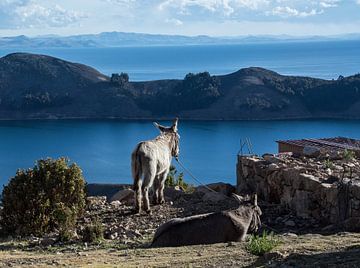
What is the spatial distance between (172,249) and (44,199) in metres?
4.21

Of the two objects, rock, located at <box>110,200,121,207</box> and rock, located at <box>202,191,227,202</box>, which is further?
rock, located at <box>110,200,121,207</box>

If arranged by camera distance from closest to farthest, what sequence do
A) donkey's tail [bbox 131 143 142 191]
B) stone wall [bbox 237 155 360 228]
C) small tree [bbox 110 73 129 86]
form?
stone wall [bbox 237 155 360 228] < donkey's tail [bbox 131 143 142 191] < small tree [bbox 110 73 129 86]

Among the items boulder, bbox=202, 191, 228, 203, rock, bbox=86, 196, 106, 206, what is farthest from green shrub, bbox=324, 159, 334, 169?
rock, bbox=86, 196, 106, 206

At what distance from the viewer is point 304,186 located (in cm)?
1397

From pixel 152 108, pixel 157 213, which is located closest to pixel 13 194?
pixel 157 213

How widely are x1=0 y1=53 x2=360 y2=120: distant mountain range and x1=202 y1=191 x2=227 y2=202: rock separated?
8492cm

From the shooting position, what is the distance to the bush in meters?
13.6

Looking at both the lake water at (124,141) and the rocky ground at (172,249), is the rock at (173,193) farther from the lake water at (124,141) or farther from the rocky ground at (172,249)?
the lake water at (124,141)

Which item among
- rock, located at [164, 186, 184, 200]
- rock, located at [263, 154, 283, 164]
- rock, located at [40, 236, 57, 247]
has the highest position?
rock, located at [263, 154, 283, 164]


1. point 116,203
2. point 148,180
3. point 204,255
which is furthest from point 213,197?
point 204,255

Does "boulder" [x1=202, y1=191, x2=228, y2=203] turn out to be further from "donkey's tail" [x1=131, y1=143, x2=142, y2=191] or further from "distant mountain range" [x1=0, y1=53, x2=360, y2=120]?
"distant mountain range" [x1=0, y1=53, x2=360, y2=120]

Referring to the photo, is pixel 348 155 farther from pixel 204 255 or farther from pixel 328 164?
pixel 204 255

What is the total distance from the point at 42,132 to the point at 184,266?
89.2 meters

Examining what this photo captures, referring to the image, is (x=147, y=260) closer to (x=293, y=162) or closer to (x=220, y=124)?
(x=293, y=162)
